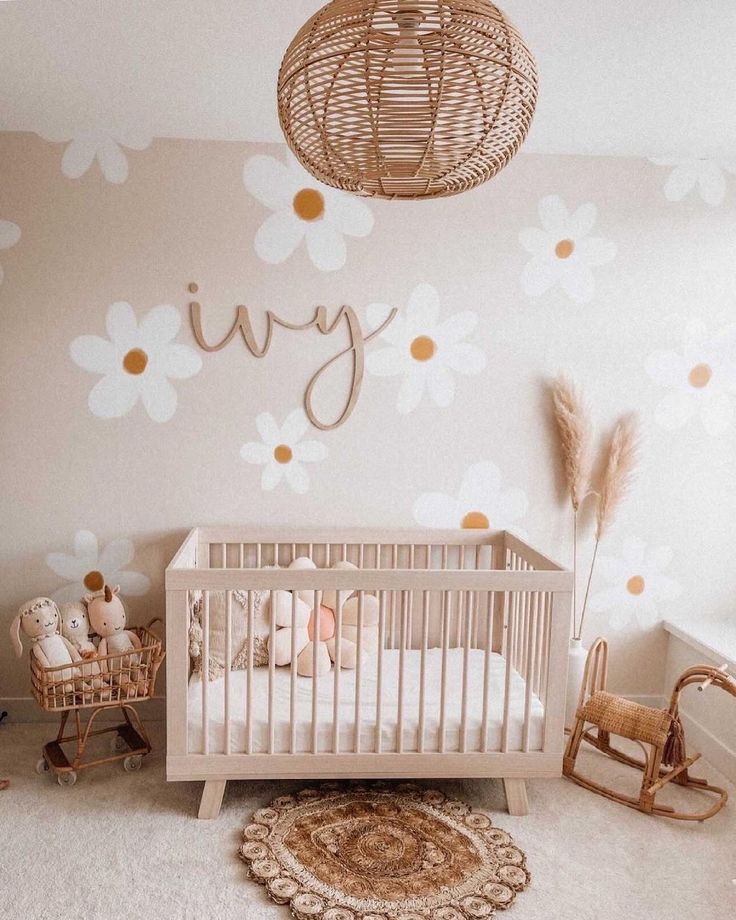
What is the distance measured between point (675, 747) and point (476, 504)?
1.07 m

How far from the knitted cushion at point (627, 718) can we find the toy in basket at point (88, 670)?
1.44 meters

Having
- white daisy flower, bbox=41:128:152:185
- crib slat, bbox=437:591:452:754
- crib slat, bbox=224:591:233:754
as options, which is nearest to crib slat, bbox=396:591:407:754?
crib slat, bbox=437:591:452:754

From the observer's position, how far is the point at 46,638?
2.49 m

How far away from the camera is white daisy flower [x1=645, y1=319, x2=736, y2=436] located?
300cm

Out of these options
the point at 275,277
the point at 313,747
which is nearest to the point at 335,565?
the point at 313,747

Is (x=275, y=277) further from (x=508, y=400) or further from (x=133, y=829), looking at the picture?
(x=133, y=829)

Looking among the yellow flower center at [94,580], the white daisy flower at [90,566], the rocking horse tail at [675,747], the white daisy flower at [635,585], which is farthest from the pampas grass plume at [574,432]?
the yellow flower center at [94,580]

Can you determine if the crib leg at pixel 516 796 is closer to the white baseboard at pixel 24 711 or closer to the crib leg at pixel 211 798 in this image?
the crib leg at pixel 211 798

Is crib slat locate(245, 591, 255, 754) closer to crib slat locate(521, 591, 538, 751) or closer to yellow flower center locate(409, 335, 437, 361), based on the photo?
crib slat locate(521, 591, 538, 751)

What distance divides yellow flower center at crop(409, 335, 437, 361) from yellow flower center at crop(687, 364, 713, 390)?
1.02m

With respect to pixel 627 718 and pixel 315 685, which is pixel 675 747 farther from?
pixel 315 685

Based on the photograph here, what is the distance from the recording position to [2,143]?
2734mm

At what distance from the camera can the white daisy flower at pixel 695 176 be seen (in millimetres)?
2938

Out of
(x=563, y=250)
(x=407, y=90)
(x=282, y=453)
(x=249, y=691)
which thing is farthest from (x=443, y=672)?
(x=563, y=250)
